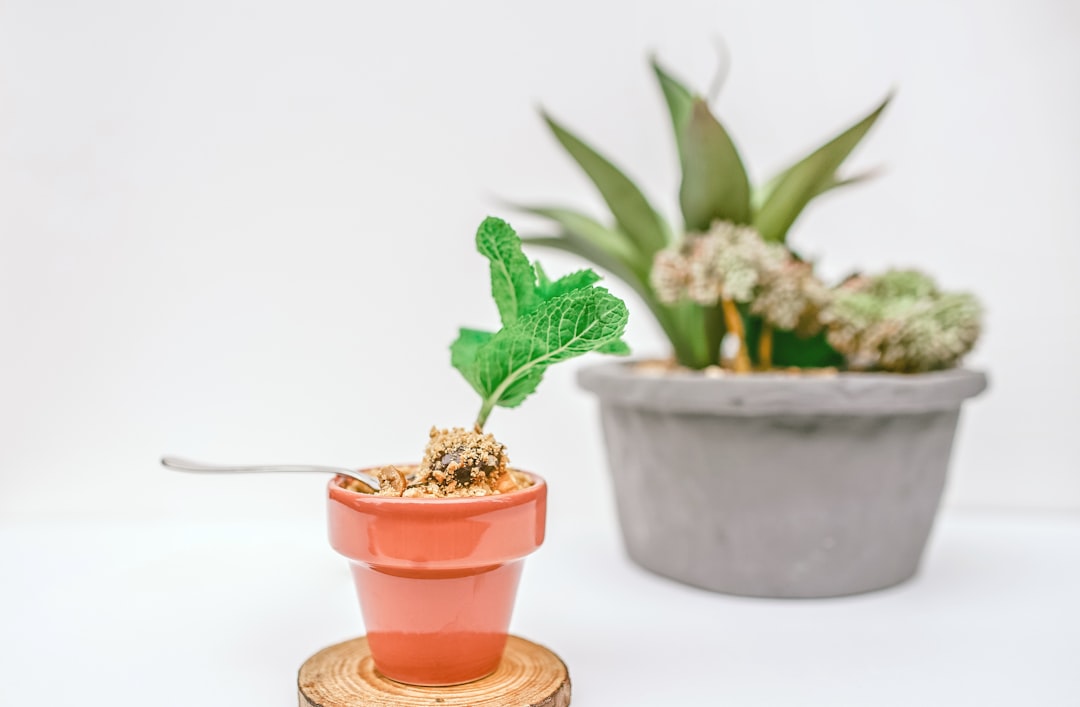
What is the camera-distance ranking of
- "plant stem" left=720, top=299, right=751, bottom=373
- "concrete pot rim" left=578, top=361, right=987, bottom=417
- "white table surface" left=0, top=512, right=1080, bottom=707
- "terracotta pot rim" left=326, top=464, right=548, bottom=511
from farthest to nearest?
1. "plant stem" left=720, top=299, right=751, bottom=373
2. "concrete pot rim" left=578, top=361, right=987, bottom=417
3. "white table surface" left=0, top=512, right=1080, bottom=707
4. "terracotta pot rim" left=326, top=464, right=548, bottom=511

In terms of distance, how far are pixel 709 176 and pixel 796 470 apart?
328 millimetres

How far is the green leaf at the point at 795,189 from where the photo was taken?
1025 millimetres

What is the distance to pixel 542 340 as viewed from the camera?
2.31 feet

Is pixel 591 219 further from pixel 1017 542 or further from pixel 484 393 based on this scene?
pixel 1017 542

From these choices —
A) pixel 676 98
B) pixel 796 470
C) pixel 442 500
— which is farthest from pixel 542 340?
pixel 676 98

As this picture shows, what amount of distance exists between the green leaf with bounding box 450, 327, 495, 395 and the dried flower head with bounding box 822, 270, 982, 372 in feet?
1.46

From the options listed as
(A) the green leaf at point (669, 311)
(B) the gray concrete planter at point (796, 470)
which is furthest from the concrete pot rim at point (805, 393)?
(A) the green leaf at point (669, 311)

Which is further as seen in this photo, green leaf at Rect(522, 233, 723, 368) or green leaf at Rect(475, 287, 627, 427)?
green leaf at Rect(522, 233, 723, 368)

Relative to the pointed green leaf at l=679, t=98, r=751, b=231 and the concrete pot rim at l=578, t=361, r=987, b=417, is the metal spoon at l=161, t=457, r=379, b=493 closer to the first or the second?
the concrete pot rim at l=578, t=361, r=987, b=417

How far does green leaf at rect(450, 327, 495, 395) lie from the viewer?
0.76m

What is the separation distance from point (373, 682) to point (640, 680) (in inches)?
8.7

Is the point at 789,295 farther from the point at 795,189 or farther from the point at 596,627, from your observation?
the point at 596,627

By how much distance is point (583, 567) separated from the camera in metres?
1.13

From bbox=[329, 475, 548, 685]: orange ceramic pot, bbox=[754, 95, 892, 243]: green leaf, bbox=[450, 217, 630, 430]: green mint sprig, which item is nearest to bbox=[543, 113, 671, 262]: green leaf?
bbox=[754, 95, 892, 243]: green leaf
